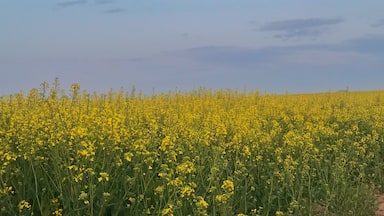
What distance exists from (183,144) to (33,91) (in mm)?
2328

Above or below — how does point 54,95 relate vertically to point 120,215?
above

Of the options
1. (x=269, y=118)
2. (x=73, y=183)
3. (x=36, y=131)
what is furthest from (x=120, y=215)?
(x=269, y=118)

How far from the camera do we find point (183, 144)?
6.29m

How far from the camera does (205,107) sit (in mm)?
11586

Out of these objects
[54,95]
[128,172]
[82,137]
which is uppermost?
[54,95]

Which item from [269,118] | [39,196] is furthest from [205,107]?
[39,196]

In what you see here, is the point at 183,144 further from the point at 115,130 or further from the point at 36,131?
the point at 36,131

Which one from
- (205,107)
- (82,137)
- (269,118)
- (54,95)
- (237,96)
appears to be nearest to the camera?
(82,137)

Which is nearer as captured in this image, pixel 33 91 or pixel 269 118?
pixel 33 91

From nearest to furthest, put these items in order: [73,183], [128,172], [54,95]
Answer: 1. [73,183]
2. [128,172]
3. [54,95]

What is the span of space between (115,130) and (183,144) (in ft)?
4.31

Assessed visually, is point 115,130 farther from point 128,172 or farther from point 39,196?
point 39,196

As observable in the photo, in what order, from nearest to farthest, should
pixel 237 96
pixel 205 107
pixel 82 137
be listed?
pixel 82 137
pixel 205 107
pixel 237 96

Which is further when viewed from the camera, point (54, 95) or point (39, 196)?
point (54, 95)
